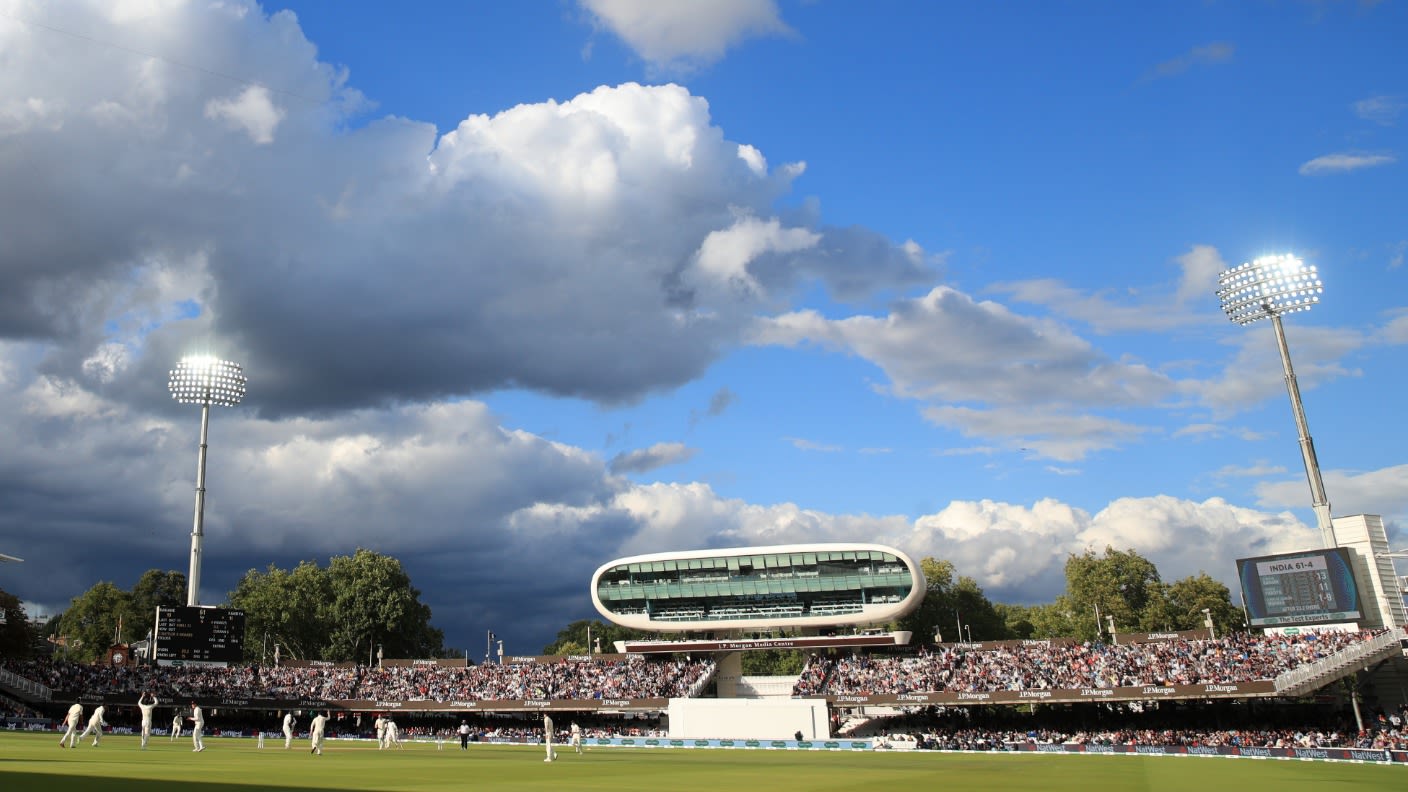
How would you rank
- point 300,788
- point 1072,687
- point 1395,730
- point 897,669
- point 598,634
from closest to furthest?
point 300,788 → point 1395,730 → point 1072,687 → point 897,669 → point 598,634

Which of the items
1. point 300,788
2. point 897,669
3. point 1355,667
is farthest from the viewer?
point 897,669

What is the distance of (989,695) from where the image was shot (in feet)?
233

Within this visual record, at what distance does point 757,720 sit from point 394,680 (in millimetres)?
38306

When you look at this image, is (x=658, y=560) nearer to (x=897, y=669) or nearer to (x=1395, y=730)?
(x=897, y=669)

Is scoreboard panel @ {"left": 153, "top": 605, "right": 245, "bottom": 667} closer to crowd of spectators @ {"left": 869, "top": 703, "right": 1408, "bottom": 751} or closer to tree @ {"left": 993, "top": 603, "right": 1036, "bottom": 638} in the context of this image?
crowd of spectators @ {"left": 869, "top": 703, "right": 1408, "bottom": 751}

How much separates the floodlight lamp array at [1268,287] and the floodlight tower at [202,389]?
3433 inches

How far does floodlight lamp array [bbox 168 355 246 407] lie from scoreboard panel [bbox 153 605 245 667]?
22.4 meters

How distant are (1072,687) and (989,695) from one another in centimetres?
579

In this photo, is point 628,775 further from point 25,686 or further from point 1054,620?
point 1054,620

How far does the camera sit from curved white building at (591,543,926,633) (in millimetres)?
86312

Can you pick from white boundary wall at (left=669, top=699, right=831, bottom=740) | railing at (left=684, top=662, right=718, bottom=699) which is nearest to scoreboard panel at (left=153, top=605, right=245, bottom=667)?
railing at (left=684, top=662, right=718, bottom=699)

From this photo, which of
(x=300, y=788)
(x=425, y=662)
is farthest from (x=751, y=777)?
(x=425, y=662)

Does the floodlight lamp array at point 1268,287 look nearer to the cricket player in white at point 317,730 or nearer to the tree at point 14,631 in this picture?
the cricket player in white at point 317,730

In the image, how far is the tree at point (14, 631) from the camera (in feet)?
344
